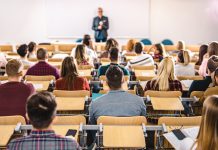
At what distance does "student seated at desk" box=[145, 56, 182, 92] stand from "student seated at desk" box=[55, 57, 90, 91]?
0.92 meters

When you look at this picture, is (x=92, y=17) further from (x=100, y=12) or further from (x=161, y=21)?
(x=161, y=21)

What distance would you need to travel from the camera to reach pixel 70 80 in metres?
5.39

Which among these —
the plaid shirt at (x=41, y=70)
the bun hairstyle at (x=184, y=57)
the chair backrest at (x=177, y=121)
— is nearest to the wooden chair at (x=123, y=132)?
the chair backrest at (x=177, y=121)

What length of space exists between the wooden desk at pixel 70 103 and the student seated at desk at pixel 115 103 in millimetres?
200

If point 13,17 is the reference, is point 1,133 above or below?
below

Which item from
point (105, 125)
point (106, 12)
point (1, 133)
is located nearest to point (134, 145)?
point (105, 125)

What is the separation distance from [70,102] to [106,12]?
31.3ft

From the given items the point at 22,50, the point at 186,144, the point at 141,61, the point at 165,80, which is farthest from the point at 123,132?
the point at 22,50

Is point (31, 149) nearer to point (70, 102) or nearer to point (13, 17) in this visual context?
point (70, 102)

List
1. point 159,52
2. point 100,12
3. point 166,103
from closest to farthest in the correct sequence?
point 166,103 < point 159,52 < point 100,12

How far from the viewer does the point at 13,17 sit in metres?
13.9

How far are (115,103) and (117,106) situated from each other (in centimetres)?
4

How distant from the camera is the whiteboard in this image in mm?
13570

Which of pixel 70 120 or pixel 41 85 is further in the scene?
pixel 41 85
